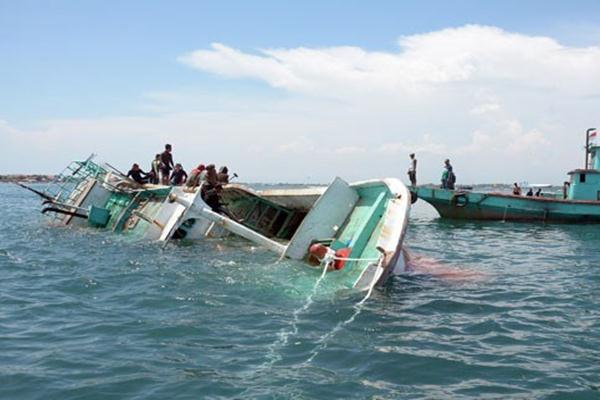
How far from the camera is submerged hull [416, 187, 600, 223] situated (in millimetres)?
26562

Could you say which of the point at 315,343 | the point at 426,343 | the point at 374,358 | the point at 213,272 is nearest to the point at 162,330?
the point at 315,343

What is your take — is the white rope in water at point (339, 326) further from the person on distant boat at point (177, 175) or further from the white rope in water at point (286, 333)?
the person on distant boat at point (177, 175)

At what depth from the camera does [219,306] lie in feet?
29.7

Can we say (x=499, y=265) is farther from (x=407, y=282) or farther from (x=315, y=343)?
(x=315, y=343)

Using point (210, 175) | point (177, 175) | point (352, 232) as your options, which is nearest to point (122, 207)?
point (177, 175)

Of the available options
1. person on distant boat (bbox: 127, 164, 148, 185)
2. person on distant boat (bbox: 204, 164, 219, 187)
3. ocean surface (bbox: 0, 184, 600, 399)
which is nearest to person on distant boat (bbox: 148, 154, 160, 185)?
person on distant boat (bbox: 127, 164, 148, 185)

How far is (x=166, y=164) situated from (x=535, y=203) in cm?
1688

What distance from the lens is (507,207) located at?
1075 inches

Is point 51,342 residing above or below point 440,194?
below

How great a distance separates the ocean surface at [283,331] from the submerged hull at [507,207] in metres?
13.7

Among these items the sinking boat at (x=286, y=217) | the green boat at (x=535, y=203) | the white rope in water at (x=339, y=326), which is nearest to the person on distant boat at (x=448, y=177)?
the green boat at (x=535, y=203)

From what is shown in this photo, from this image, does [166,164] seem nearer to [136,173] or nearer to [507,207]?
[136,173]

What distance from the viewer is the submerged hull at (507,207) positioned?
1046 inches

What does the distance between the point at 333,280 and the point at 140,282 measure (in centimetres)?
363
